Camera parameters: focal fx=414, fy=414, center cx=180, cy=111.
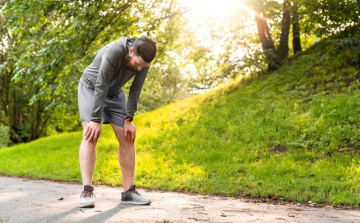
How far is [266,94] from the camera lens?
40.6ft

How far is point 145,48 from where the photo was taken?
13.9ft

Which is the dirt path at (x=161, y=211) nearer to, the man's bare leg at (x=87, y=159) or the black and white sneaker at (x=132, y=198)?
the black and white sneaker at (x=132, y=198)

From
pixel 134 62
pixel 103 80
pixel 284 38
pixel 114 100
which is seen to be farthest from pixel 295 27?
pixel 103 80

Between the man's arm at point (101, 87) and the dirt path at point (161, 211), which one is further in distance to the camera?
the man's arm at point (101, 87)

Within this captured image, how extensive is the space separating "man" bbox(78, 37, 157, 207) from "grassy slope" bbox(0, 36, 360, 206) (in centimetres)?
214

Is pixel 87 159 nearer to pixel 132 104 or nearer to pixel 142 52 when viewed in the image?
pixel 132 104

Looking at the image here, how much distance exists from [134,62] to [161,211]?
1613 millimetres

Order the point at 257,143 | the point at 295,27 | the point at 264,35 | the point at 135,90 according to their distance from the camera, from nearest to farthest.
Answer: the point at 135,90, the point at 257,143, the point at 295,27, the point at 264,35

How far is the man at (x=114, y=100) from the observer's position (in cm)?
438

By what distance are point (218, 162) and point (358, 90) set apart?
442cm

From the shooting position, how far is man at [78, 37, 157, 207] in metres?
4.38

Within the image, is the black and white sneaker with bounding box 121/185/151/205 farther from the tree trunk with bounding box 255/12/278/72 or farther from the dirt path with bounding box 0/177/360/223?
the tree trunk with bounding box 255/12/278/72

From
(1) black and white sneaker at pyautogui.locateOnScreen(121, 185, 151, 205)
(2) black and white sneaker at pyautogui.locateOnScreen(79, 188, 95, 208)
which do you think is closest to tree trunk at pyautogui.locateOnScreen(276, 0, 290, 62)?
(1) black and white sneaker at pyautogui.locateOnScreen(121, 185, 151, 205)

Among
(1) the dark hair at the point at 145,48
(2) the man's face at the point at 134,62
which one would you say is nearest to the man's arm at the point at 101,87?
(2) the man's face at the point at 134,62
